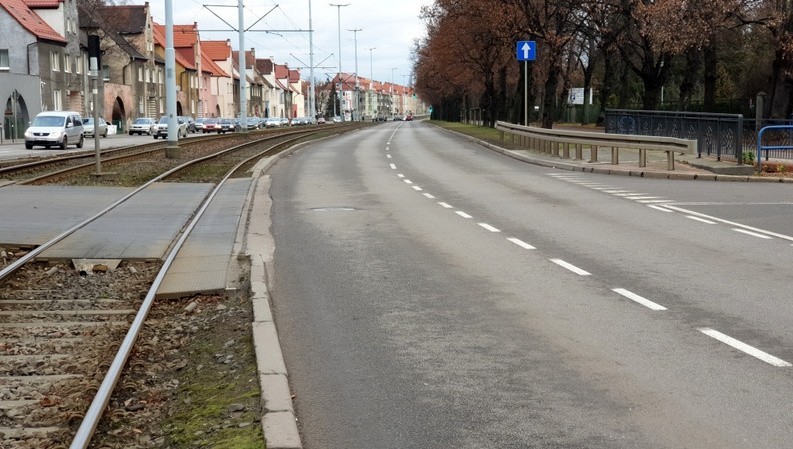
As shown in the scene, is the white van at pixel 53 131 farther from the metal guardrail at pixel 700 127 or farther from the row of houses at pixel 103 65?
the metal guardrail at pixel 700 127

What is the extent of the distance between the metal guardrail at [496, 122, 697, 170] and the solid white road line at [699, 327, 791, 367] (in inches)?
684

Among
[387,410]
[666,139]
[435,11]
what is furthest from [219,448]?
[435,11]

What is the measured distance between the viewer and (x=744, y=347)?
7043mm

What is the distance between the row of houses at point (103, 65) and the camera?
67062 millimetres

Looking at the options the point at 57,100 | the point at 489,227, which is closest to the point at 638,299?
the point at 489,227

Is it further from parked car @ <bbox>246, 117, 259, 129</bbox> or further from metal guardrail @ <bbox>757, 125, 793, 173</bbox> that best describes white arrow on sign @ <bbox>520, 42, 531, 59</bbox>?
parked car @ <bbox>246, 117, 259, 129</bbox>

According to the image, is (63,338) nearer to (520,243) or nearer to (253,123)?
(520,243)

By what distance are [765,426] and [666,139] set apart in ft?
66.8

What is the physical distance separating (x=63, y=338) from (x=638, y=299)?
4.59 metres

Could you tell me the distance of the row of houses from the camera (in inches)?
2640

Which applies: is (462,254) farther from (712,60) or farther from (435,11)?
(435,11)

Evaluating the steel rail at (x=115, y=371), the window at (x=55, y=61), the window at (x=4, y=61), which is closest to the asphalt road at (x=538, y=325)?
the steel rail at (x=115, y=371)

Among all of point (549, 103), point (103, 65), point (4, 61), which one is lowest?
point (549, 103)

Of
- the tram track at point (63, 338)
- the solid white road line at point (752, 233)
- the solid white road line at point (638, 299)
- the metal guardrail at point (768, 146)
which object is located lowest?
the tram track at point (63, 338)
